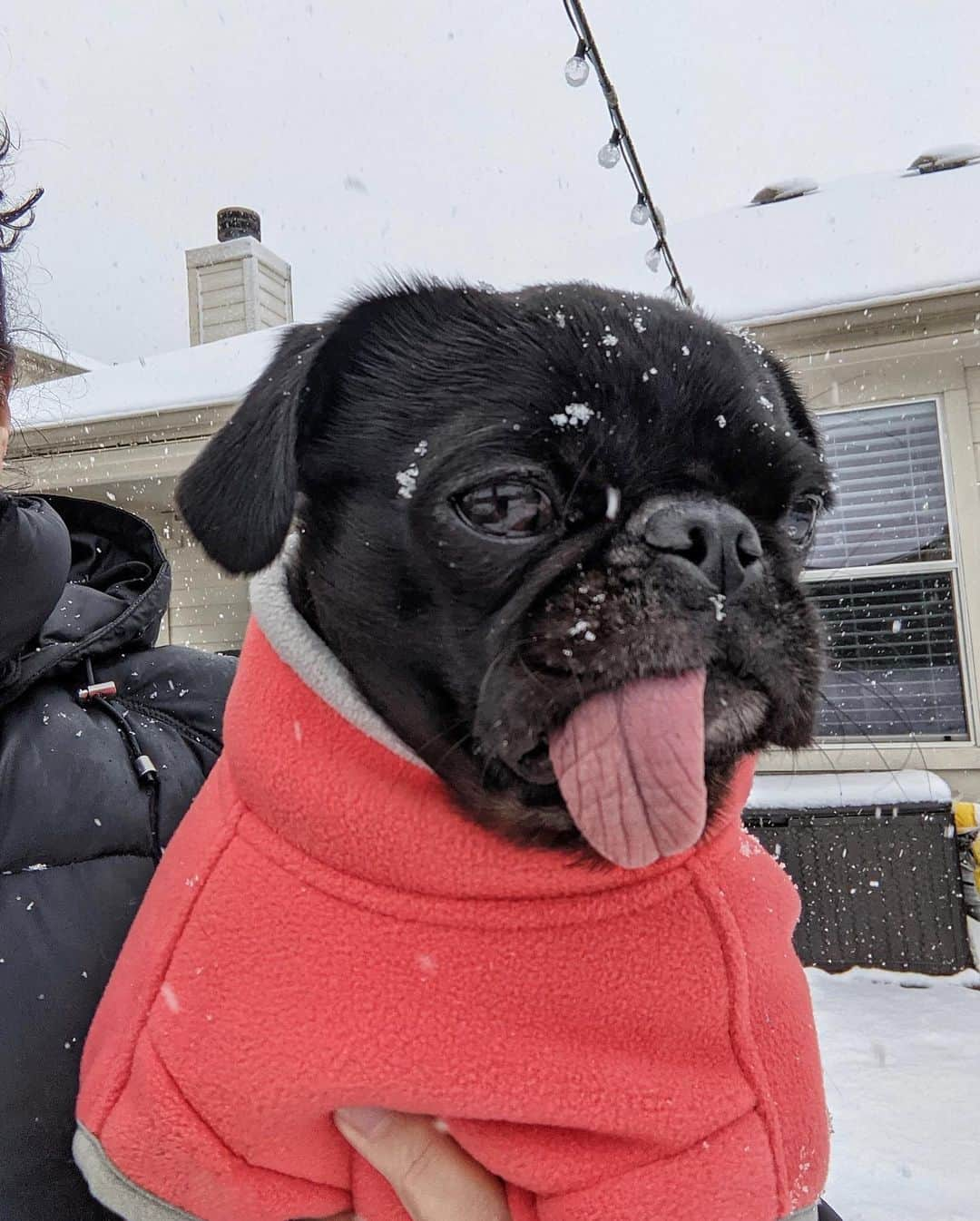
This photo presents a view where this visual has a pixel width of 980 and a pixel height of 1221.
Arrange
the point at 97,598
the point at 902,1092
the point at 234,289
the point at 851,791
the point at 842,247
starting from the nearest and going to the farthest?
the point at 97,598 → the point at 902,1092 → the point at 851,791 → the point at 842,247 → the point at 234,289

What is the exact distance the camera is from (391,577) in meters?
1.27

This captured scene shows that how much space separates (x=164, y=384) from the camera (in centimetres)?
755

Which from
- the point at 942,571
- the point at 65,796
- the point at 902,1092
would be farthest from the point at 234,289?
the point at 65,796

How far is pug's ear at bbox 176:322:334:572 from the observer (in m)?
1.27

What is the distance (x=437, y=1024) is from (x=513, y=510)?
2.11ft

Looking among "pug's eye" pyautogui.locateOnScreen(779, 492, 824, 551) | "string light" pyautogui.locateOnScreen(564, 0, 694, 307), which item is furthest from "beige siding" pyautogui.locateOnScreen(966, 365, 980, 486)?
"pug's eye" pyautogui.locateOnScreen(779, 492, 824, 551)

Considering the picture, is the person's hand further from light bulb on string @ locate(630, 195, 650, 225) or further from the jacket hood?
light bulb on string @ locate(630, 195, 650, 225)

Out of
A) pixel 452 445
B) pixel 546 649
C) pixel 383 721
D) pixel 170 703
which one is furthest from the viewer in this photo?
pixel 170 703

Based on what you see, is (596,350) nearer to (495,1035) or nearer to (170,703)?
(495,1035)

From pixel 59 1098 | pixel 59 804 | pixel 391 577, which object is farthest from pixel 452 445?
pixel 59 1098

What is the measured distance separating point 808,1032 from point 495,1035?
44cm

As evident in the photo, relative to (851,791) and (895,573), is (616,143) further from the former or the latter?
(851,791)

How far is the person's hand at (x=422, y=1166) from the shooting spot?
1197mm

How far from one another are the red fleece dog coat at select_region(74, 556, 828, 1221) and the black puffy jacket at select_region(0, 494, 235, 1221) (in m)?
0.13
